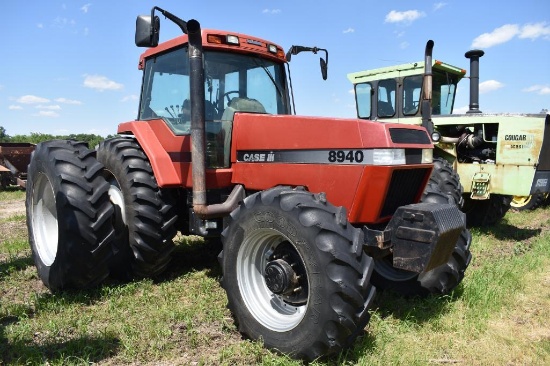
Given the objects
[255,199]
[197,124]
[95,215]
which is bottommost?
[95,215]

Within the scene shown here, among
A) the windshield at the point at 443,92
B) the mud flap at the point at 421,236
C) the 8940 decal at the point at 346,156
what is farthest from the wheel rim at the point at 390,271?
the windshield at the point at 443,92

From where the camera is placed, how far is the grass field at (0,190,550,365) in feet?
9.91

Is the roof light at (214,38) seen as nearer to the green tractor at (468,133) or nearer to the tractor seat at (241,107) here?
the tractor seat at (241,107)

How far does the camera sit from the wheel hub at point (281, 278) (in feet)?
9.98

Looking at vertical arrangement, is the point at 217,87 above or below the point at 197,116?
above

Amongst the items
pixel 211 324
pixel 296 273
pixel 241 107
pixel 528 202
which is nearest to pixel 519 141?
pixel 528 202

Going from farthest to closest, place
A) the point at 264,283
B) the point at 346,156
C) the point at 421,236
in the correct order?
the point at 264,283
the point at 346,156
the point at 421,236

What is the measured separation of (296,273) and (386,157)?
1.03 meters

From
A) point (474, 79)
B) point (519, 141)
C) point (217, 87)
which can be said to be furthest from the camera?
point (474, 79)

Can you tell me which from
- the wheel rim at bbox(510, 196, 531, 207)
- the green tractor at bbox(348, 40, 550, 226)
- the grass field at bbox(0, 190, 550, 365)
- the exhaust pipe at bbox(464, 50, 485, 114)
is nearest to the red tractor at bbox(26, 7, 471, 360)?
the grass field at bbox(0, 190, 550, 365)

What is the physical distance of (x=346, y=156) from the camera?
3.26 metres

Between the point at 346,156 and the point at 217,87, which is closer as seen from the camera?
the point at 346,156

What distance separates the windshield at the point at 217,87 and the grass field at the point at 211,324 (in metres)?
1.64

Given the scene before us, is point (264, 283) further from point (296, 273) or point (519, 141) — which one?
point (519, 141)
